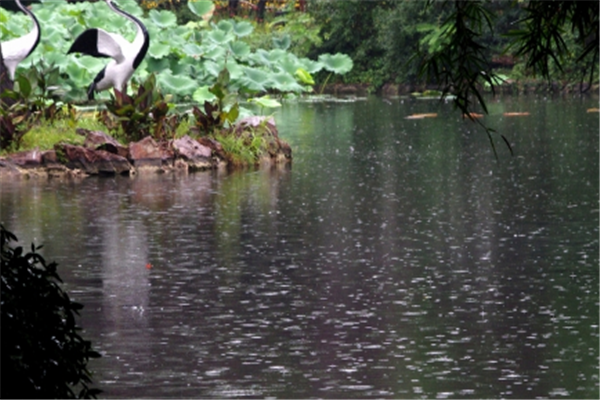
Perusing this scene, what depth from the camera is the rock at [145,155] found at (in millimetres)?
18266

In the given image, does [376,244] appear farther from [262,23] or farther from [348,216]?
[262,23]

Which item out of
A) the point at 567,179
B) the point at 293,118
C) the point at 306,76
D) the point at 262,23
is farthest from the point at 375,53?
the point at 567,179

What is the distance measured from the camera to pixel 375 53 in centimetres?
4453

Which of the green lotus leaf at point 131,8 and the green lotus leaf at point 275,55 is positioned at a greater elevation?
the green lotus leaf at point 131,8

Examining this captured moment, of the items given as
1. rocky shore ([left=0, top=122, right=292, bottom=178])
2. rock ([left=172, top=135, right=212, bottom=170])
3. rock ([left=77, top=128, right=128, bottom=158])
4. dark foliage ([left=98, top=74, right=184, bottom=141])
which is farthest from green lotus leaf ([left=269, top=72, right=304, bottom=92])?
rock ([left=77, top=128, right=128, bottom=158])

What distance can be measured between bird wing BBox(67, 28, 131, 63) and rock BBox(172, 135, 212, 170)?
3.68 metres

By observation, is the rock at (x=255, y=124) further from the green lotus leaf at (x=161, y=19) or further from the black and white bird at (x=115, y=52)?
the green lotus leaf at (x=161, y=19)

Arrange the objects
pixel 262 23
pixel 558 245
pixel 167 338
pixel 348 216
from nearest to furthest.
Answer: pixel 167 338, pixel 558 245, pixel 348 216, pixel 262 23

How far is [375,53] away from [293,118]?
1525 centimetres

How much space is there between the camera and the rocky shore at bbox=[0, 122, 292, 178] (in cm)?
1772

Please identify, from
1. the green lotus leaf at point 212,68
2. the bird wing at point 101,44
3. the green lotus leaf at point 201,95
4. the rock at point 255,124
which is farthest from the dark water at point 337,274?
the green lotus leaf at point 212,68

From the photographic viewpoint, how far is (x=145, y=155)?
60.0ft

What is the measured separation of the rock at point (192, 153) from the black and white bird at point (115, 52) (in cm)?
294

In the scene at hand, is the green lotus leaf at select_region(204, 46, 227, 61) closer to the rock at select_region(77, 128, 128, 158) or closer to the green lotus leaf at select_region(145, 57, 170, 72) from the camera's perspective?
the green lotus leaf at select_region(145, 57, 170, 72)
